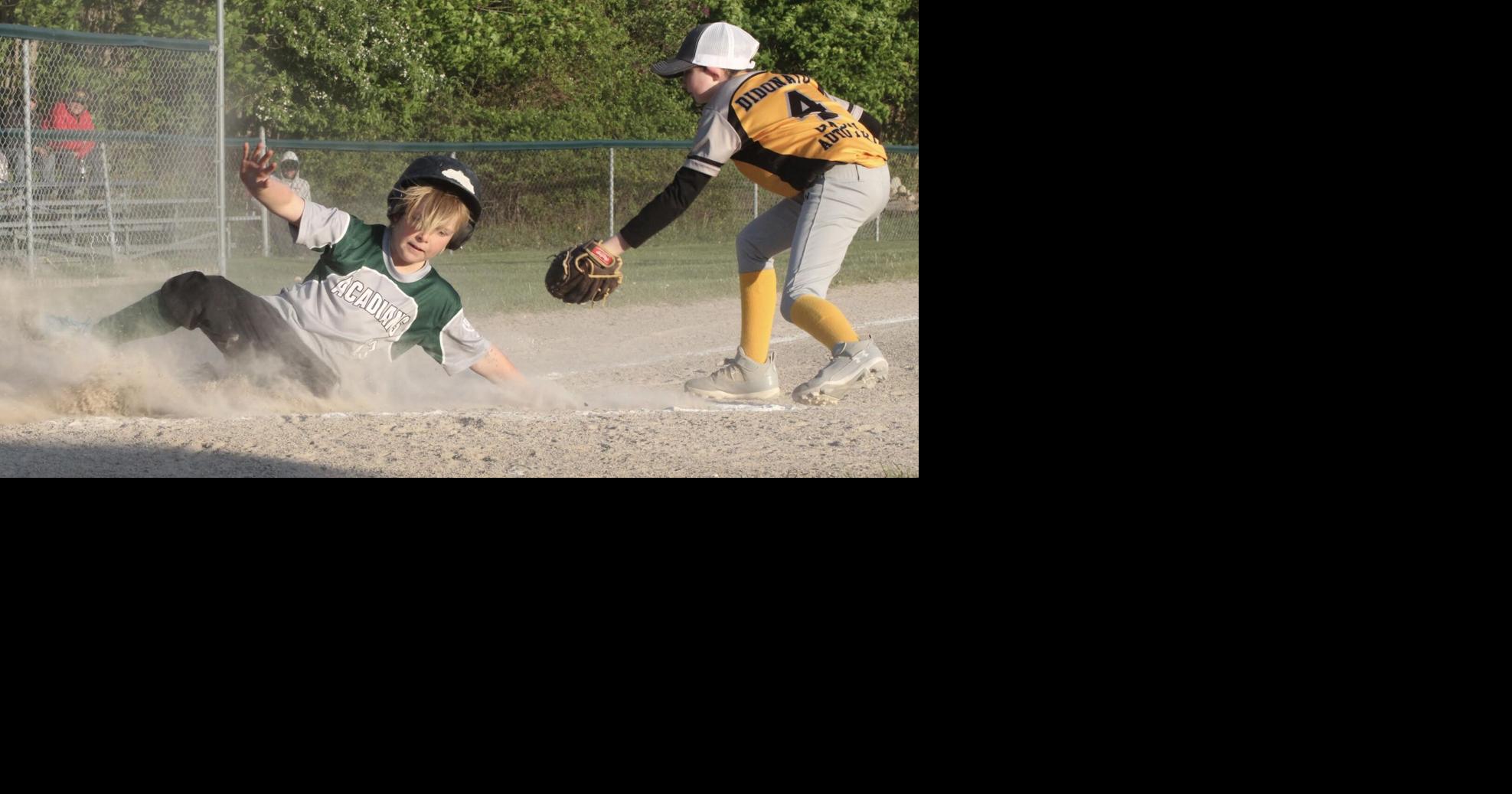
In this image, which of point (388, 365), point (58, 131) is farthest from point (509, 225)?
point (388, 365)

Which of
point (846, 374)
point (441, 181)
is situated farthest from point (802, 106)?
point (441, 181)

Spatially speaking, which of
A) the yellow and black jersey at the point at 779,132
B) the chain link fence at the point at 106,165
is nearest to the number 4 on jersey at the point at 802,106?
the yellow and black jersey at the point at 779,132

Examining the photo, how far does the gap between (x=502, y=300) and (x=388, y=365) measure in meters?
4.64

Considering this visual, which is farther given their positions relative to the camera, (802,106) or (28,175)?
(28,175)

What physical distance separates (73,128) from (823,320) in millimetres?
8206

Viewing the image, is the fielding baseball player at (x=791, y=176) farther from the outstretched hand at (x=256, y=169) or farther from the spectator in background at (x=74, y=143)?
the spectator in background at (x=74, y=143)

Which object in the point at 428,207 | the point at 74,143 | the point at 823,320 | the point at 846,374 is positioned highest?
the point at 74,143

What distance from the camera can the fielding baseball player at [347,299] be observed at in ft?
15.7

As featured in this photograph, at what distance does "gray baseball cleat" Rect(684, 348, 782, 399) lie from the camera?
5758mm

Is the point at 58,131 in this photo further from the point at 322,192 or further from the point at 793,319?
the point at 793,319

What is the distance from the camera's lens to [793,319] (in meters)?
5.36

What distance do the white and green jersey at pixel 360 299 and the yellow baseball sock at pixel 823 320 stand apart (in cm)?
122

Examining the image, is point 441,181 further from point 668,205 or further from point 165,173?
point 165,173

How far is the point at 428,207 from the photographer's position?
16.1ft
